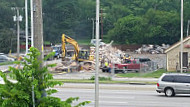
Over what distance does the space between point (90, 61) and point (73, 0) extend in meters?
48.1

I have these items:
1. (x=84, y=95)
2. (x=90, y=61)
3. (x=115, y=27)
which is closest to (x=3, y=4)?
(x=115, y=27)

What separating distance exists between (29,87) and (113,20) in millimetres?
91868

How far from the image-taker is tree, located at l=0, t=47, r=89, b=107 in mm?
9281

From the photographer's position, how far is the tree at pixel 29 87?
30.5ft

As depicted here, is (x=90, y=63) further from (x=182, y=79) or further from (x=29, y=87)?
(x=29, y=87)

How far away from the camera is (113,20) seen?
330 feet

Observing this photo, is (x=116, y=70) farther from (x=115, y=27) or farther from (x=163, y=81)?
(x=115, y=27)

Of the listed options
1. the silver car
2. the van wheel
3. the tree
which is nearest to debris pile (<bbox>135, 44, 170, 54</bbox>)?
the silver car

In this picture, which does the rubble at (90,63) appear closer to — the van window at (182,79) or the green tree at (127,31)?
the green tree at (127,31)

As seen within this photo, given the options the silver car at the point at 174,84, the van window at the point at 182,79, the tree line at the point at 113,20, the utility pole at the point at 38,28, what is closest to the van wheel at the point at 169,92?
the silver car at the point at 174,84

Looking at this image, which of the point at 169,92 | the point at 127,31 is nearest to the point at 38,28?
the point at 169,92

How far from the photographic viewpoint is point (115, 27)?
307 ft

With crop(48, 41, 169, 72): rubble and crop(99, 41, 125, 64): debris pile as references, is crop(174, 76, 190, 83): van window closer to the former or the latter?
crop(48, 41, 169, 72): rubble

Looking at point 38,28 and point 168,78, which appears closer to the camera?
point 38,28
